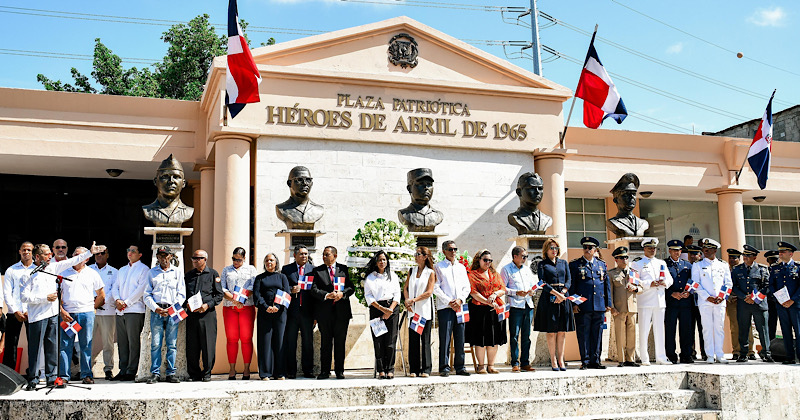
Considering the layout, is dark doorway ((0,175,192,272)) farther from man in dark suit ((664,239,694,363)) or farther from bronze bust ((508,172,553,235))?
man in dark suit ((664,239,694,363))

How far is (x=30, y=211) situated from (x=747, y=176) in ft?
55.6

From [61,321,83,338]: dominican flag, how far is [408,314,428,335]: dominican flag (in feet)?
13.3

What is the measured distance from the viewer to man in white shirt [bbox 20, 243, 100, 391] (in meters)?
8.44

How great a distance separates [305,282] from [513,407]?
307 centimetres

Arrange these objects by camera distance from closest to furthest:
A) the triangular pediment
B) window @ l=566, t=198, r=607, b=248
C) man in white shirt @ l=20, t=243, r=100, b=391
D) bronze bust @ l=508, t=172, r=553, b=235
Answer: man in white shirt @ l=20, t=243, r=100, b=391 → bronze bust @ l=508, t=172, r=553, b=235 → the triangular pediment → window @ l=566, t=198, r=607, b=248

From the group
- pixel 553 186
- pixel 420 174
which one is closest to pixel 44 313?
pixel 420 174

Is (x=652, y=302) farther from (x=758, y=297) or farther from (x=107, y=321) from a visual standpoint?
(x=107, y=321)

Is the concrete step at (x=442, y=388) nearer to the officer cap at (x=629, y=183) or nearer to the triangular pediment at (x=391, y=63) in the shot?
the officer cap at (x=629, y=183)

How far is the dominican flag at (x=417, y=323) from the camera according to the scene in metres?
9.12

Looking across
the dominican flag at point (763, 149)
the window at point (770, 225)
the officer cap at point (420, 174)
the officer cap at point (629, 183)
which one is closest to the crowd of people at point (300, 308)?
the officer cap at point (420, 174)

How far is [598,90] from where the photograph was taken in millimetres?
12703

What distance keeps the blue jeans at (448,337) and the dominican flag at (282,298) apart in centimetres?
195

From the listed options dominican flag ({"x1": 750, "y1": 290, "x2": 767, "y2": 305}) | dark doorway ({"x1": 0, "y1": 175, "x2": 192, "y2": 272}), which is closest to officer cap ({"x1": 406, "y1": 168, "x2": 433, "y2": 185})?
dominican flag ({"x1": 750, "y1": 290, "x2": 767, "y2": 305})

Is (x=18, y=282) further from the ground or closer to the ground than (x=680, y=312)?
further from the ground
